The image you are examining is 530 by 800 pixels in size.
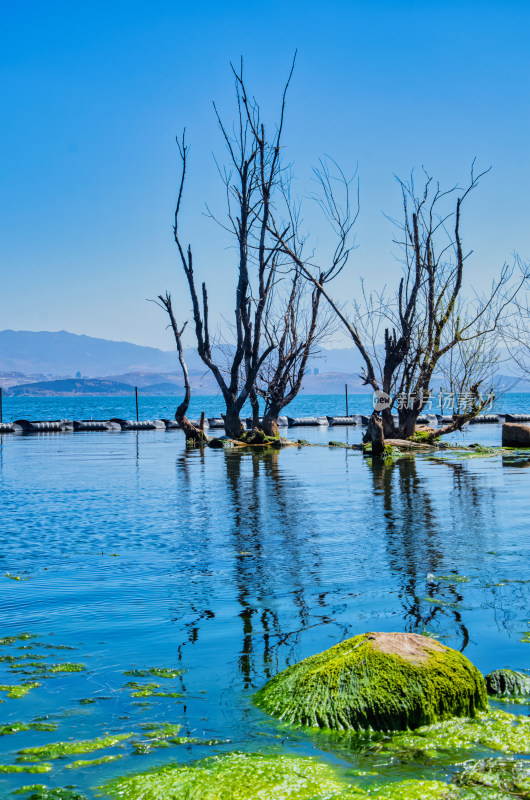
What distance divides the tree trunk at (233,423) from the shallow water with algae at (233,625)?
1345 centimetres

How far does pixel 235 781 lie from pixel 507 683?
1.93 m

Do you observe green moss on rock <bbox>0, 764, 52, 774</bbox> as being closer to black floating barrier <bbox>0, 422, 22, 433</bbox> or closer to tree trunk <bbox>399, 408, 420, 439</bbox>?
tree trunk <bbox>399, 408, 420, 439</bbox>

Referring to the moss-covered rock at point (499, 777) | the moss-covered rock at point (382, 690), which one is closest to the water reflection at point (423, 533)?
the moss-covered rock at point (382, 690)

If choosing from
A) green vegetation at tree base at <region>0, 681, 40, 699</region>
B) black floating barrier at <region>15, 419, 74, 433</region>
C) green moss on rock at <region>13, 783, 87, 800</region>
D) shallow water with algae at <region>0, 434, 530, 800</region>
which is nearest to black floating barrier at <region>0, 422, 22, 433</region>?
black floating barrier at <region>15, 419, 74, 433</region>

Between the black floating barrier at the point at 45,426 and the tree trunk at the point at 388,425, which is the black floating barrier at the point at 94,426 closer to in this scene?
the black floating barrier at the point at 45,426

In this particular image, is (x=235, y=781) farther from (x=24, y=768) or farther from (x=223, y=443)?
(x=223, y=443)

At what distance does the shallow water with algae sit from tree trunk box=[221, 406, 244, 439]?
13452 millimetres

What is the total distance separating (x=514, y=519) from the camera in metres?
10.8

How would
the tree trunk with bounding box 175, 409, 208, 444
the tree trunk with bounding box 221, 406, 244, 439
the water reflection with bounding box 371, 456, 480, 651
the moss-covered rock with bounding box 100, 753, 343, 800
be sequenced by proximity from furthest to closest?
the tree trunk with bounding box 175, 409, 208, 444 → the tree trunk with bounding box 221, 406, 244, 439 → the water reflection with bounding box 371, 456, 480, 651 → the moss-covered rock with bounding box 100, 753, 343, 800

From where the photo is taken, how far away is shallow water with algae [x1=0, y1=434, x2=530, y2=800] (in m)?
3.71

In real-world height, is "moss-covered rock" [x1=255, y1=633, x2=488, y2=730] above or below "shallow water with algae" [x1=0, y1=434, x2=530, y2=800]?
above

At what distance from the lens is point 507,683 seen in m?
4.60

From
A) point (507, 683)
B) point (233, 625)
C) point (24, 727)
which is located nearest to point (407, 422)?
point (233, 625)

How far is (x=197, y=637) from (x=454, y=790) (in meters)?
2.67
